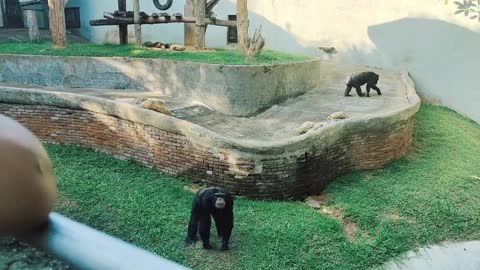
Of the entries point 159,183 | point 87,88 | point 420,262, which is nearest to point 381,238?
point 420,262

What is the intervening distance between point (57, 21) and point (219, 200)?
8.33 metres

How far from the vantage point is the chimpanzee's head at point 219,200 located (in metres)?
5.25

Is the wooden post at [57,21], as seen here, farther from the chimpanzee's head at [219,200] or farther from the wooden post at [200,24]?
the chimpanzee's head at [219,200]

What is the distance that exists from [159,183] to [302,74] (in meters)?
4.98

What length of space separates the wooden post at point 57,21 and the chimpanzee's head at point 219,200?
8.14 m

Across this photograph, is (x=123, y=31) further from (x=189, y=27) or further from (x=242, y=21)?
(x=242, y=21)

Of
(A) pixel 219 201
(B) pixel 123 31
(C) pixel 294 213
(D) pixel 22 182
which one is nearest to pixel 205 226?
(A) pixel 219 201

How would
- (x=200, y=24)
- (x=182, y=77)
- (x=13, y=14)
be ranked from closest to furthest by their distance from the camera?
1. (x=182, y=77)
2. (x=200, y=24)
3. (x=13, y=14)

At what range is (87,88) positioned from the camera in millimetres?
10750

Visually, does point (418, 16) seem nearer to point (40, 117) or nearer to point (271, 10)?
point (271, 10)

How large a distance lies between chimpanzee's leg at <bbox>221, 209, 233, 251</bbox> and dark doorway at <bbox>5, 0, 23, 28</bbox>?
14.5 meters

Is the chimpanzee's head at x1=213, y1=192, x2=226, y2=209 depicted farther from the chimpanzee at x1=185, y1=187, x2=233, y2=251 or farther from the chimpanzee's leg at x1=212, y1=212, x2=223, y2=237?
the chimpanzee's leg at x1=212, y1=212, x2=223, y2=237

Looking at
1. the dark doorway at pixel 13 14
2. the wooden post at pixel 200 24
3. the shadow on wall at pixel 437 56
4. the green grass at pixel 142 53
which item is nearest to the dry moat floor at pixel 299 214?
the green grass at pixel 142 53

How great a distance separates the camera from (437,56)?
461 inches
